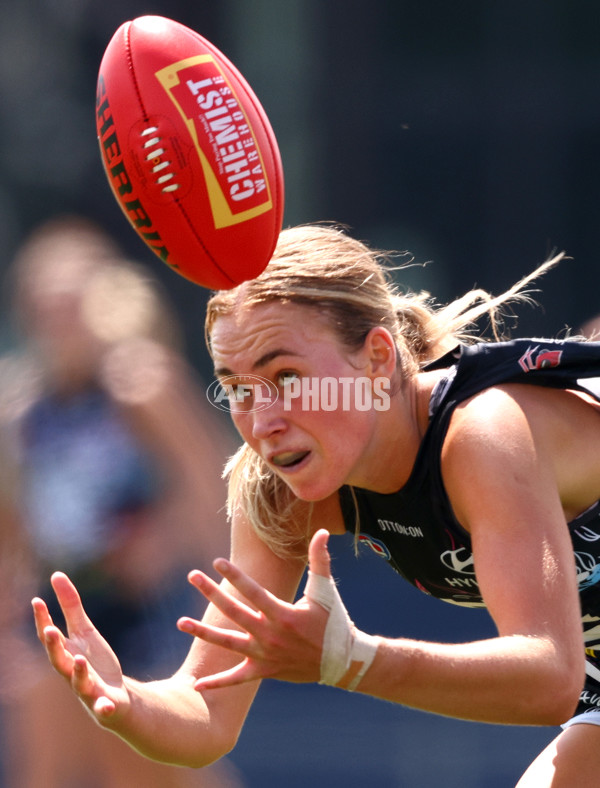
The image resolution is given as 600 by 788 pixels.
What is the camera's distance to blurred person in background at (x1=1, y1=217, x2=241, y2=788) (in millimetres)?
3459

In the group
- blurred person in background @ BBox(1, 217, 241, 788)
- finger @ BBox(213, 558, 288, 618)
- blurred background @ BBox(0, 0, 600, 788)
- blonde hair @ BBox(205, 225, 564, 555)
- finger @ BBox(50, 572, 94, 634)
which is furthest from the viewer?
blurred background @ BBox(0, 0, 600, 788)

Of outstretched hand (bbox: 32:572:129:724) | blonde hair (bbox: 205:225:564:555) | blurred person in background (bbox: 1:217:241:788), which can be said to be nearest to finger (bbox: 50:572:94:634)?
outstretched hand (bbox: 32:572:129:724)

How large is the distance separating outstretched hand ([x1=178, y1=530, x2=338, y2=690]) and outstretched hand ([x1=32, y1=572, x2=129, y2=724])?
297 millimetres

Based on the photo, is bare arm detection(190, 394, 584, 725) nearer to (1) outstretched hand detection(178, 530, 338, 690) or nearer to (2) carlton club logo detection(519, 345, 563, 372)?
(1) outstretched hand detection(178, 530, 338, 690)

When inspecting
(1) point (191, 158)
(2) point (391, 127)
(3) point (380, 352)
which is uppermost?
(1) point (191, 158)

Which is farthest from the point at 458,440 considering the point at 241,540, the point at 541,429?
the point at 241,540

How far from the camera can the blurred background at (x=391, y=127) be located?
26.5ft

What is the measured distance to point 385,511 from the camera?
2572mm

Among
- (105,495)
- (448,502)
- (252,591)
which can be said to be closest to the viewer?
(252,591)

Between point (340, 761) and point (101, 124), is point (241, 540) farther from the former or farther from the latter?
point (340, 761)

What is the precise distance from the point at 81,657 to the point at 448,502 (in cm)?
74

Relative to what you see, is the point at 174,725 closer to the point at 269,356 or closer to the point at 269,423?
the point at 269,423

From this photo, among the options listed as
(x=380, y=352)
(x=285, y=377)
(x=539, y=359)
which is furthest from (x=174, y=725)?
(x=539, y=359)

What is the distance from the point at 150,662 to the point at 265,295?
143cm
